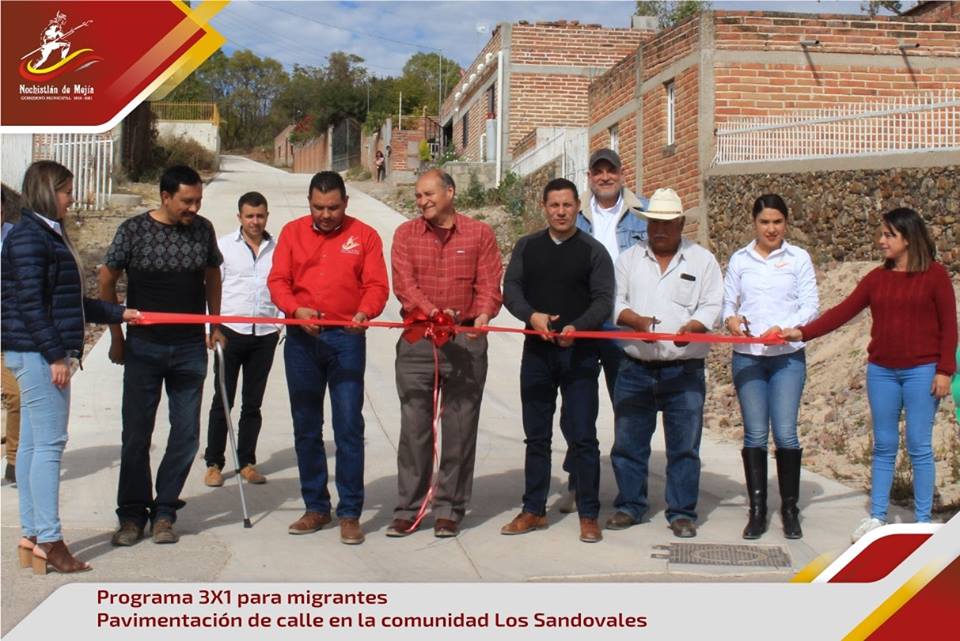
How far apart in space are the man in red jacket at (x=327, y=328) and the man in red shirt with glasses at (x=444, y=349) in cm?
23

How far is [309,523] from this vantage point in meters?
6.30

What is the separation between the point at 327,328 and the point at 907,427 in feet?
10.7

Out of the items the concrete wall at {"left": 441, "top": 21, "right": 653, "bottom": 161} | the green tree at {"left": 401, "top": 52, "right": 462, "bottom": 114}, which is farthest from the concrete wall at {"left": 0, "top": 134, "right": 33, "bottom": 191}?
the green tree at {"left": 401, "top": 52, "right": 462, "bottom": 114}

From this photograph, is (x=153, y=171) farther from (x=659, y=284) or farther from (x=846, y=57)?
(x=659, y=284)

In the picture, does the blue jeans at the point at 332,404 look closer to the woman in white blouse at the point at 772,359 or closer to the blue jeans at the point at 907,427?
the woman in white blouse at the point at 772,359

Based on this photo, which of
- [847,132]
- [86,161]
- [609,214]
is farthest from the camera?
[86,161]

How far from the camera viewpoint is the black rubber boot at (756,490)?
6279mm

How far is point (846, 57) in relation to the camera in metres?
16.7

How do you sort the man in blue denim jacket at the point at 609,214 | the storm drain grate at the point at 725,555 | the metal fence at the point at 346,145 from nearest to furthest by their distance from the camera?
the storm drain grate at the point at 725,555 → the man in blue denim jacket at the point at 609,214 → the metal fence at the point at 346,145

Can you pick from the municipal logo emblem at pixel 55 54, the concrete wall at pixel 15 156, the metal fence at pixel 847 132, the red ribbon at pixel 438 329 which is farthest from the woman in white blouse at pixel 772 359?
the concrete wall at pixel 15 156

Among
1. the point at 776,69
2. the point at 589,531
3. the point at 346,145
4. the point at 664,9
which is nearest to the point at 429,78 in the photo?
the point at 346,145

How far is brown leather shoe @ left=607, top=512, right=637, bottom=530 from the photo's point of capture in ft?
21.2

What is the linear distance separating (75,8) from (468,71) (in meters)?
27.7

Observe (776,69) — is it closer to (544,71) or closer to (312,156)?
(544,71)
